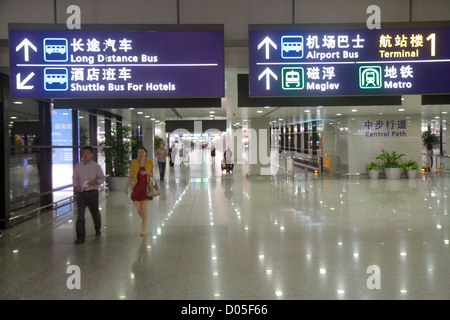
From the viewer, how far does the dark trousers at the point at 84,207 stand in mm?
7141

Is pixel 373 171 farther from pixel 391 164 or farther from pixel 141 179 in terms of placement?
pixel 141 179

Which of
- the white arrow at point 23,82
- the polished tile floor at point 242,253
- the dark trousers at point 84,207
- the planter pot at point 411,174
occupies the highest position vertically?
the white arrow at point 23,82

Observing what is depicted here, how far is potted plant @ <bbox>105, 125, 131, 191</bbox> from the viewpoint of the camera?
52.0 ft

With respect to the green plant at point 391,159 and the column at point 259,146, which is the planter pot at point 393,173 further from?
the column at point 259,146

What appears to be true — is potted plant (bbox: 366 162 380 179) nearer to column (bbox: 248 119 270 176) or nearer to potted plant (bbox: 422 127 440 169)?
column (bbox: 248 119 270 176)

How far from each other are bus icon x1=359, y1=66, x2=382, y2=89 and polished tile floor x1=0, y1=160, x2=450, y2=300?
7.89ft

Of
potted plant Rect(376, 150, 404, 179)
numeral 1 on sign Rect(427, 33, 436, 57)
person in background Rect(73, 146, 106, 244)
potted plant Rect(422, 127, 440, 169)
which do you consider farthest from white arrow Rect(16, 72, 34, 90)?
potted plant Rect(422, 127, 440, 169)

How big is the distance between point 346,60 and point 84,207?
16.6 ft

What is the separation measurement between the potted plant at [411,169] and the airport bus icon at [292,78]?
16876 mm

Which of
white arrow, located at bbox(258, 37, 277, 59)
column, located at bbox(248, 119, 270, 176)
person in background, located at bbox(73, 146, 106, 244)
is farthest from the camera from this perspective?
column, located at bbox(248, 119, 270, 176)

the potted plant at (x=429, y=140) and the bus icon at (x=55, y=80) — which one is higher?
the bus icon at (x=55, y=80)

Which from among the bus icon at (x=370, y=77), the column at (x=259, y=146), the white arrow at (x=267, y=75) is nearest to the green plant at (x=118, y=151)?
the column at (x=259, y=146)

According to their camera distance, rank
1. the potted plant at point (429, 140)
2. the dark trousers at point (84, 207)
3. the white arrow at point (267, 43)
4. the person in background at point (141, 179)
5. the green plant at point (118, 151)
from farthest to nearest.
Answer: the potted plant at point (429, 140) → the green plant at point (118, 151) → the person in background at point (141, 179) → the dark trousers at point (84, 207) → the white arrow at point (267, 43)

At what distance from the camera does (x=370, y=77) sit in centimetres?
535
